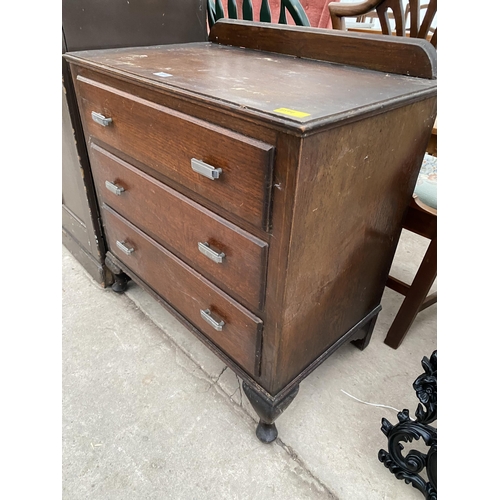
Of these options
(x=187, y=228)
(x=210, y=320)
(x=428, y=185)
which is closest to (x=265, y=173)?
(x=187, y=228)

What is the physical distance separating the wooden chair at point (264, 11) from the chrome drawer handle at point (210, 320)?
3.72 ft

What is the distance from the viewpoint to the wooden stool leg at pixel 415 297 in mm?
1354

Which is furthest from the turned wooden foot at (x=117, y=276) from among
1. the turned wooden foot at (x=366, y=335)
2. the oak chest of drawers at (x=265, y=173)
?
the turned wooden foot at (x=366, y=335)

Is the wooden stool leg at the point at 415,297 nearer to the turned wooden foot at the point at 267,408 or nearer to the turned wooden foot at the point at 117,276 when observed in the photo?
the turned wooden foot at the point at 267,408

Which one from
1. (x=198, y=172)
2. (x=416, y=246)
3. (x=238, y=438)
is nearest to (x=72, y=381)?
(x=238, y=438)

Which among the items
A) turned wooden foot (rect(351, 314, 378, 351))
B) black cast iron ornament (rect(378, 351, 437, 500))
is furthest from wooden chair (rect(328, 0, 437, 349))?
black cast iron ornament (rect(378, 351, 437, 500))

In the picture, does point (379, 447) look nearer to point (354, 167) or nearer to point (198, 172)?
point (354, 167)

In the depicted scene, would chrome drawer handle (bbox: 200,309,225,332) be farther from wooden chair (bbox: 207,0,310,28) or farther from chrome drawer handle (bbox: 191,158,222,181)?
wooden chair (bbox: 207,0,310,28)

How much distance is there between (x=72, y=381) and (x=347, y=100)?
1.26 m

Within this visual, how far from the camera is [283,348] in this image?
99 centimetres

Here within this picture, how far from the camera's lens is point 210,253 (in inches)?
38.6

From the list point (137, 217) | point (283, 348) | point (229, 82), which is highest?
point (229, 82)

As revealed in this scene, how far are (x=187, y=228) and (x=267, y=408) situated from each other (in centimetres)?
55

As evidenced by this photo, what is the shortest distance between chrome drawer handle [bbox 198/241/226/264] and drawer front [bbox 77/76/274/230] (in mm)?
128
